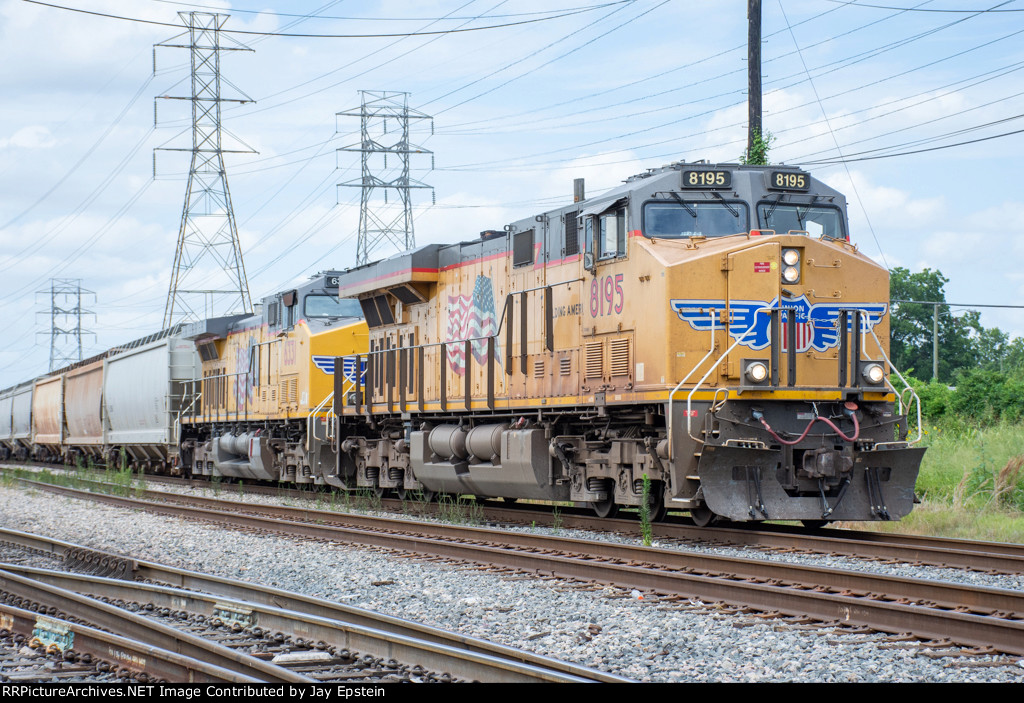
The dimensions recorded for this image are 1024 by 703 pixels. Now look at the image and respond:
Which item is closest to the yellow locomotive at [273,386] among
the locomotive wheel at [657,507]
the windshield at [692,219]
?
the locomotive wheel at [657,507]

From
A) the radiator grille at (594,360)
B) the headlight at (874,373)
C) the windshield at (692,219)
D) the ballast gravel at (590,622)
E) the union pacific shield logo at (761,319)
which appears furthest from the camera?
the radiator grille at (594,360)

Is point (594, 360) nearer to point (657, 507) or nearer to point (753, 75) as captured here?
point (657, 507)

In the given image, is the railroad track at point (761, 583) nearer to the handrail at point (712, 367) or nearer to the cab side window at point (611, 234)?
the handrail at point (712, 367)

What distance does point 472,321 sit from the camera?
1488cm

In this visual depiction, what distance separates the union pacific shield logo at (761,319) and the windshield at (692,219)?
2.96 ft

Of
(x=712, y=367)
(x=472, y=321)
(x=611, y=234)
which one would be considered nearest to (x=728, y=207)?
(x=611, y=234)

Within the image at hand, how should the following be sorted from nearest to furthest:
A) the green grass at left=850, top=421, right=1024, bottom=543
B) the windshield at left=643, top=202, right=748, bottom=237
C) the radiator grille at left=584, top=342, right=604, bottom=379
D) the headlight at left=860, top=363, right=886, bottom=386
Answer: the headlight at left=860, top=363, right=886, bottom=386
the windshield at left=643, top=202, right=748, bottom=237
the radiator grille at left=584, top=342, right=604, bottom=379
the green grass at left=850, top=421, right=1024, bottom=543

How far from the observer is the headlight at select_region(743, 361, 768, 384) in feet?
33.8

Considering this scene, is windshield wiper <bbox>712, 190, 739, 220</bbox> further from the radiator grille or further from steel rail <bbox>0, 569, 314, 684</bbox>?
steel rail <bbox>0, 569, 314, 684</bbox>

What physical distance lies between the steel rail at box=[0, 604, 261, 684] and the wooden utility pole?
1376cm

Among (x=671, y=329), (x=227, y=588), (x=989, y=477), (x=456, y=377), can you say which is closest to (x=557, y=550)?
(x=671, y=329)

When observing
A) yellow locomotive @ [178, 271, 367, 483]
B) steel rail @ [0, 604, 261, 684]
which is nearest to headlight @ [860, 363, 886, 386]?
steel rail @ [0, 604, 261, 684]

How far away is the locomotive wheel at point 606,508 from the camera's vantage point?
12.6m
